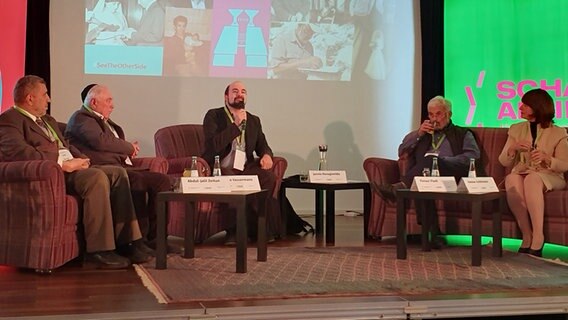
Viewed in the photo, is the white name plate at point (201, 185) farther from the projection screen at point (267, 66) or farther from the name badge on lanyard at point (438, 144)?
the projection screen at point (267, 66)

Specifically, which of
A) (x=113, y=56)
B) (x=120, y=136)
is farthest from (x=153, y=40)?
(x=120, y=136)

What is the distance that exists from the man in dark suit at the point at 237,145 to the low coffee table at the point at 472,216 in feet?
3.39

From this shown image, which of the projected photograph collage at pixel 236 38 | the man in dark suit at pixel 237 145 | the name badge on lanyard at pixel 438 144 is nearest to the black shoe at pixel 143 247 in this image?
the man in dark suit at pixel 237 145

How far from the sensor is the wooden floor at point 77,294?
105 inches

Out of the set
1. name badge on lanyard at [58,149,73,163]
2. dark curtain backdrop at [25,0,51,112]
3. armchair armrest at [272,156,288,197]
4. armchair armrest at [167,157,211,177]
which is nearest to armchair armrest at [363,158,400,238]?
armchair armrest at [272,156,288,197]

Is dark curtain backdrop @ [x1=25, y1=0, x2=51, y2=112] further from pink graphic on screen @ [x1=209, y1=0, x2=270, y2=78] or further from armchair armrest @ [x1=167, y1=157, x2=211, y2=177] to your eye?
armchair armrest @ [x1=167, y1=157, x2=211, y2=177]

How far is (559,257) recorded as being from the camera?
166 inches

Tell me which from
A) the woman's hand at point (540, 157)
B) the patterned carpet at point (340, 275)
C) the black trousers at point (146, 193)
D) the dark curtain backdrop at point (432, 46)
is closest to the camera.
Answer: the patterned carpet at point (340, 275)

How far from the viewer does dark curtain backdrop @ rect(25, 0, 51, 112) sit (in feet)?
19.0

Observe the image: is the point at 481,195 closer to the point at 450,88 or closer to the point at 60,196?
the point at 60,196

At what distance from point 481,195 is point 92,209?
201 centimetres

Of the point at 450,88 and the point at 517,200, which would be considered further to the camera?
the point at 450,88

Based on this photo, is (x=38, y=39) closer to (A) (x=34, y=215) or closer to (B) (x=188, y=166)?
(B) (x=188, y=166)

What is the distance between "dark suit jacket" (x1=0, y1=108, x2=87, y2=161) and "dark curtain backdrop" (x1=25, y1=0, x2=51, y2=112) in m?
2.27
